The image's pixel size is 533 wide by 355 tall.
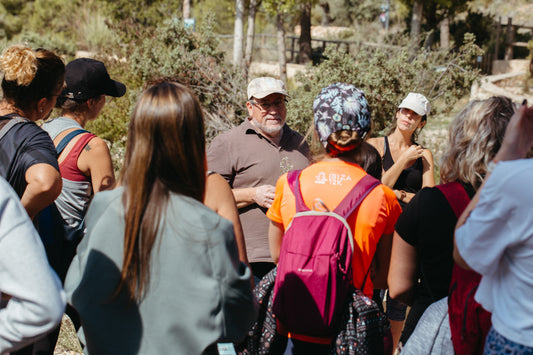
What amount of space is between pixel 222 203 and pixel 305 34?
2173cm

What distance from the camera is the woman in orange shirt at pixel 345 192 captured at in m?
2.17

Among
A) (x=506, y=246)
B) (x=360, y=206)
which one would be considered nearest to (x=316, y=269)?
(x=360, y=206)

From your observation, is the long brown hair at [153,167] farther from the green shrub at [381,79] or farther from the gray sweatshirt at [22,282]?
the green shrub at [381,79]

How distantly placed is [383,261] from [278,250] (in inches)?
18.9

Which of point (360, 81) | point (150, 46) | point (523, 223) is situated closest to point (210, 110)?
point (150, 46)

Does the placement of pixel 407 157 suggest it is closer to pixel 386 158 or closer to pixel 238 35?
pixel 386 158

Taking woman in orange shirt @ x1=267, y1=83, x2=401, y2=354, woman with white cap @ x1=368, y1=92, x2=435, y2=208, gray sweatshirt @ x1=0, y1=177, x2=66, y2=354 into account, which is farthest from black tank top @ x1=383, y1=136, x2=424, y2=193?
gray sweatshirt @ x1=0, y1=177, x2=66, y2=354

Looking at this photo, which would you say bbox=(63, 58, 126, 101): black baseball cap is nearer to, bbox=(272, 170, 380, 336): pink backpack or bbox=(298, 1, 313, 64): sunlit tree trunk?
bbox=(272, 170, 380, 336): pink backpack

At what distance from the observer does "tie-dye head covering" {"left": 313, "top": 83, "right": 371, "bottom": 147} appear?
2.26 m

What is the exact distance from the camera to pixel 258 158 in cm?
327

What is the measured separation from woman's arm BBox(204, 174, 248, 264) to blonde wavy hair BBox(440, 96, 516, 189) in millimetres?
885

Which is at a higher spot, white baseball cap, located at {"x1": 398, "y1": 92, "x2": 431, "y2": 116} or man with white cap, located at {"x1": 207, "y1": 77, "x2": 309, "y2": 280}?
white baseball cap, located at {"x1": 398, "y1": 92, "x2": 431, "y2": 116}

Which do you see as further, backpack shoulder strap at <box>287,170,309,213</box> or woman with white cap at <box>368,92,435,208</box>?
woman with white cap at <box>368,92,435,208</box>

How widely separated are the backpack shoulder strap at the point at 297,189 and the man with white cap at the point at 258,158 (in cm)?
76
